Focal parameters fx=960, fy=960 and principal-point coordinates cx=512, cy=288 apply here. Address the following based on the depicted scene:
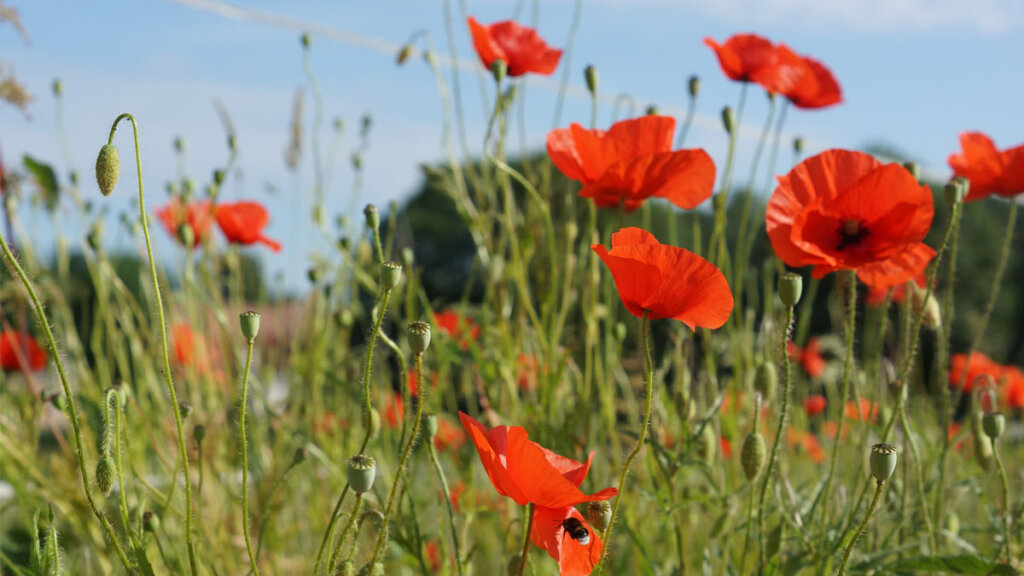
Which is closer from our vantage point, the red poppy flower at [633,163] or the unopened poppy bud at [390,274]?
the unopened poppy bud at [390,274]

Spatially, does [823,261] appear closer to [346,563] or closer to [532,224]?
[346,563]

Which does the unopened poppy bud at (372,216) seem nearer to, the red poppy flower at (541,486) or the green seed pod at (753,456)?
the red poppy flower at (541,486)

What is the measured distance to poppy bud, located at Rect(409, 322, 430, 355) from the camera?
576 millimetres

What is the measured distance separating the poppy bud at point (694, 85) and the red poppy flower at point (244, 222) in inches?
23.8

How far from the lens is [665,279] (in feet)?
2.07

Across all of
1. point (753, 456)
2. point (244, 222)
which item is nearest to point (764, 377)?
point (753, 456)

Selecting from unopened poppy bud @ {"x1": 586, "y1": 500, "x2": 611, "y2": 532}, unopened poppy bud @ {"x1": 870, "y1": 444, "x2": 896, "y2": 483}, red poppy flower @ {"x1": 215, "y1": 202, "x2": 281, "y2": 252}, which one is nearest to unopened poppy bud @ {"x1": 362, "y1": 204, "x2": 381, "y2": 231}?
unopened poppy bud @ {"x1": 586, "y1": 500, "x2": 611, "y2": 532}

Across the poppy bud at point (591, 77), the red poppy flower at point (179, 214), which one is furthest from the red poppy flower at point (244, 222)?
the poppy bud at point (591, 77)

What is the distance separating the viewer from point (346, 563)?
25.9 inches

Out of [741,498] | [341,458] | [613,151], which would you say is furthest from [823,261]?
[341,458]

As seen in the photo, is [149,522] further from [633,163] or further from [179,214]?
[179,214]

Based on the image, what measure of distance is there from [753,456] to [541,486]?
0.24m

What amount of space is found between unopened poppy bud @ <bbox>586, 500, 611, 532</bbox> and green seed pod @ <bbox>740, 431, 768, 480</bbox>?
0.15 m

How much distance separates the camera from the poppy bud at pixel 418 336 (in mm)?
576
